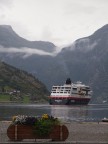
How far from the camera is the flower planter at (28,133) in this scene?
1244 inches

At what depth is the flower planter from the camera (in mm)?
31609

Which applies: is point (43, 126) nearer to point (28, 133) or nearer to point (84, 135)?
point (28, 133)

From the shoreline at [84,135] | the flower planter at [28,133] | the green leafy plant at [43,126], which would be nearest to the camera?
the green leafy plant at [43,126]

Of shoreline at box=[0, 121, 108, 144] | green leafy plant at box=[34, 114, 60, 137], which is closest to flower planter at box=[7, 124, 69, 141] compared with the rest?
green leafy plant at box=[34, 114, 60, 137]

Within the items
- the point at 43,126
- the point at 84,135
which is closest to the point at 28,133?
the point at 43,126

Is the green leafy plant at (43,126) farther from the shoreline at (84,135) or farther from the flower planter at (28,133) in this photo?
the shoreline at (84,135)

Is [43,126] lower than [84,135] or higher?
higher

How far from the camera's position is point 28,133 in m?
31.6

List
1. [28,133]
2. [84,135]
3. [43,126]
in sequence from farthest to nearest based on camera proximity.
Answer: [84,135], [28,133], [43,126]

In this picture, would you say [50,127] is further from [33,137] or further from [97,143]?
[97,143]

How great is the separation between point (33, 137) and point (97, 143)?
4.95 meters

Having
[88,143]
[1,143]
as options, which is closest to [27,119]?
[1,143]

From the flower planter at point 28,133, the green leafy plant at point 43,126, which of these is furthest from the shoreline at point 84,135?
the green leafy plant at point 43,126

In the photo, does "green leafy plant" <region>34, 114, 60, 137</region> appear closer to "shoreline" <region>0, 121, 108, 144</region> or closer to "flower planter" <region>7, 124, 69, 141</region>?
"flower planter" <region>7, 124, 69, 141</region>
